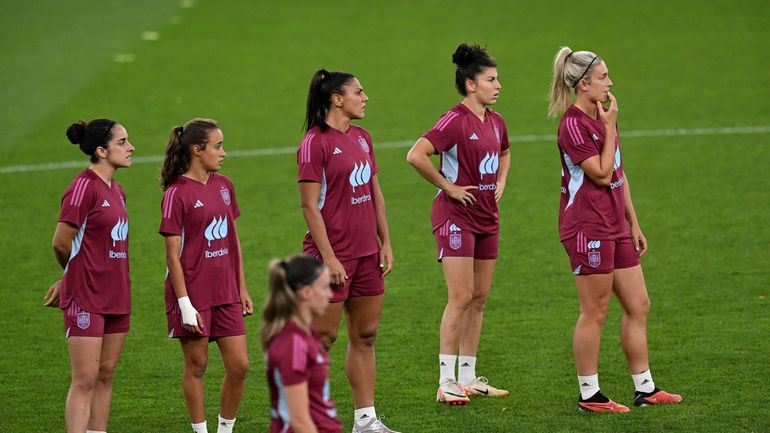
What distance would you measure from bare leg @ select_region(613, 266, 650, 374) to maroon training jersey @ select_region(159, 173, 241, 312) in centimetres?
264

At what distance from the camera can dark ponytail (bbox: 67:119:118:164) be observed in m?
7.12

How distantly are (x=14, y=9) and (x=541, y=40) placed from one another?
12123 millimetres

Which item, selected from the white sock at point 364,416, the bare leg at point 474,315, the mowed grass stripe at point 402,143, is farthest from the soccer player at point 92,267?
the mowed grass stripe at point 402,143

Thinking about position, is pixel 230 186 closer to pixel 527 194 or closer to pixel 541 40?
pixel 527 194

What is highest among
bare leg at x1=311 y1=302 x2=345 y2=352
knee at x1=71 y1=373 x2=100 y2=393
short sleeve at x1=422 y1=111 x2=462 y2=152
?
short sleeve at x1=422 y1=111 x2=462 y2=152

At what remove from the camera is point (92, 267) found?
7039mm

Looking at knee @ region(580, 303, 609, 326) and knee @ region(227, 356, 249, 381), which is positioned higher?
knee @ region(580, 303, 609, 326)

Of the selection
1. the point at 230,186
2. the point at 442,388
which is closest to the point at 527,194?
the point at 442,388

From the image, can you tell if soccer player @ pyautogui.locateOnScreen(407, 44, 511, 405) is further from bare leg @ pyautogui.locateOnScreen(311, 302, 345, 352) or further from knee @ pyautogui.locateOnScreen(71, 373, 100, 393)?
knee @ pyautogui.locateOnScreen(71, 373, 100, 393)

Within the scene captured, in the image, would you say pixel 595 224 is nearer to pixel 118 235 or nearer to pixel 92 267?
pixel 118 235

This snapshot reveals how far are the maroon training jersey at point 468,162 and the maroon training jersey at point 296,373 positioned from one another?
3.10m

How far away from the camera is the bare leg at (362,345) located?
766 centimetres

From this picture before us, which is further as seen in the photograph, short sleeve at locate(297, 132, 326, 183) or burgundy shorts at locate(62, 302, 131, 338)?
short sleeve at locate(297, 132, 326, 183)

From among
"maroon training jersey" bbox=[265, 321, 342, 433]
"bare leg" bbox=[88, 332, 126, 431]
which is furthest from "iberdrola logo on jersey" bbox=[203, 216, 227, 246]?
"maroon training jersey" bbox=[265, 321, 342, 433]
